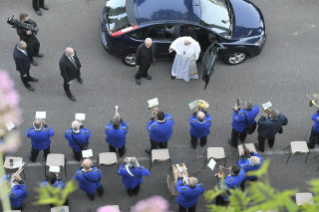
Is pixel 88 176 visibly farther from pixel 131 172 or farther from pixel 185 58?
pixel 185 58

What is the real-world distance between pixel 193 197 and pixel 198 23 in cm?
458

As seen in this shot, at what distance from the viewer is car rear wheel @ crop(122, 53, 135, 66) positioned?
9594 millimetres

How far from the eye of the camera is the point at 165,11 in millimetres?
9016

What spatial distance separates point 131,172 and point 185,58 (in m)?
3.65

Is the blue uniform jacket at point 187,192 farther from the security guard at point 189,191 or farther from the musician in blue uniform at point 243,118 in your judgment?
the musician in blue uniform at point 243,118

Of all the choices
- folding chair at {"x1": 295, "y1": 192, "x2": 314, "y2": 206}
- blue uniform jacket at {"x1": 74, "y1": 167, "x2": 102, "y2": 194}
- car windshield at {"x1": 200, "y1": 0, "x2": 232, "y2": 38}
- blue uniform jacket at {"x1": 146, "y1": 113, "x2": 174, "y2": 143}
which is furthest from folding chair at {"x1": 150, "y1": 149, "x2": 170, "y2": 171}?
car windshield at {"x1": 200, "y1": 0, "x2": 232, "y2": 38}

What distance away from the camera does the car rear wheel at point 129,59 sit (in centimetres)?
959

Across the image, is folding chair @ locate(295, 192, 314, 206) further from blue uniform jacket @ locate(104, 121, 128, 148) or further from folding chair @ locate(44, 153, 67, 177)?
Result: folding chair @ locate(44, 153, 67, 177)

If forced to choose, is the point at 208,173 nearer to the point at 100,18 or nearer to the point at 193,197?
the point at 193,197

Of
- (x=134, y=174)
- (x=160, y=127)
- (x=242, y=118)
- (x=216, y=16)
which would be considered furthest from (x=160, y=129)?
(x=216, y=16)

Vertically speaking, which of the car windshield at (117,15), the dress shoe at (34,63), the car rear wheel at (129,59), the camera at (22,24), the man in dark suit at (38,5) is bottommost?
the dress shoe at (34,63)

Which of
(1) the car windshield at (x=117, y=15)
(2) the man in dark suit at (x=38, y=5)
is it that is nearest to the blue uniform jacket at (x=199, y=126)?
(1) the car windshield at (x=117, y=15)

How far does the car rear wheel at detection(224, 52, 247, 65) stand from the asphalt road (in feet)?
0.54

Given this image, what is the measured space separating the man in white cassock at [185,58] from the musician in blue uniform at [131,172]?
11.3ft
